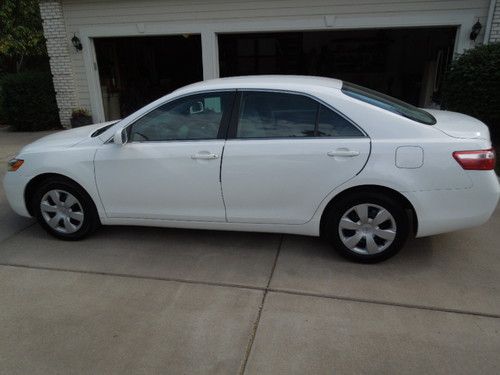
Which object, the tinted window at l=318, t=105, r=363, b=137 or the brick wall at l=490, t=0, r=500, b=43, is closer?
the tinted window at l=318, t=105, r=363, b=137

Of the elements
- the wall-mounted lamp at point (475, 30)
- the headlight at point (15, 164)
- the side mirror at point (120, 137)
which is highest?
the wall-mounted lamp at point (475, 30)

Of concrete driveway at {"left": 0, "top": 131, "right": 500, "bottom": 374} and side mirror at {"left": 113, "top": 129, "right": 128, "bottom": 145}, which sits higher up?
side mirror at {"left": 113, "top": 129, "right": 128, "bottom": 145}

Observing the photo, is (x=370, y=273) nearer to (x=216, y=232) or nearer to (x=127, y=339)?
(x=216, y=232)

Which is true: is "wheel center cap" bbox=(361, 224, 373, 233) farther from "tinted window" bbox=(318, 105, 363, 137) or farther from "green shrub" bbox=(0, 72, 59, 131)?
"green shrub" bbox=(0, 72, 59, 131)

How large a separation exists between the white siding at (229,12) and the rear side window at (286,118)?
544 centimetres

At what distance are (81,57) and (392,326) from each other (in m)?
9.44

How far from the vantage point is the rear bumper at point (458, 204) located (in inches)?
127

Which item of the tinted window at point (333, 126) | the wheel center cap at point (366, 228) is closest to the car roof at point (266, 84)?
the tinted window at point (333, 126)

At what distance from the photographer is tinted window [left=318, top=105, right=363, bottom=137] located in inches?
132

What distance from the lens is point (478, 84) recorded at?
6750 millimetres

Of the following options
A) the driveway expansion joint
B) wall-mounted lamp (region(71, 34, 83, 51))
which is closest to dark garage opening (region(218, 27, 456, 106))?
wall-mounted lamp (region(71, 34, 83, 51))

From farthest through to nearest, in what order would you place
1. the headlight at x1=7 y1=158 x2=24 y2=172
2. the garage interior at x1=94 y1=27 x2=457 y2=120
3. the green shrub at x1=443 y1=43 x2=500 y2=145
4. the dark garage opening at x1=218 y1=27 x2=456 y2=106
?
the dark garage opening at x1=218 y1=27 x2=456 y2=106 → the garage interior at x1=94 y1=27 x2=457 y2=120 → the green shrub at x1=443 y1=43 x2=500 y2=145 → the headlight at x1=7 y1=158 x2=24 y2=172

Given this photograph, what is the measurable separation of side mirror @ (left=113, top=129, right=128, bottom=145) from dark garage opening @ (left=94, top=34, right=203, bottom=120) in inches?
271

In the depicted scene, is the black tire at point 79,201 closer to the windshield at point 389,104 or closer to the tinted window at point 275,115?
the tinted window at point 275,115
